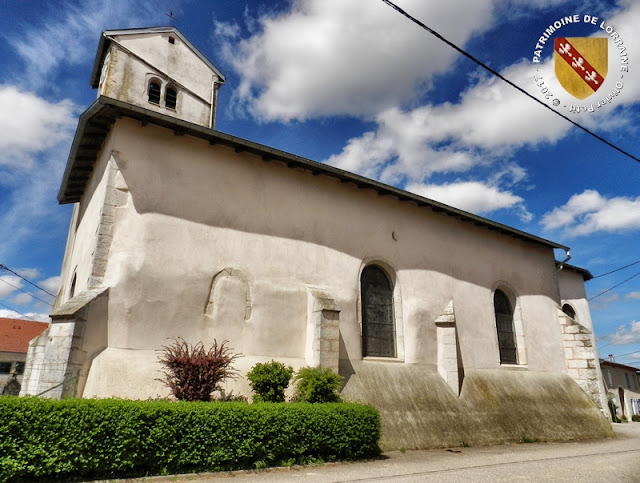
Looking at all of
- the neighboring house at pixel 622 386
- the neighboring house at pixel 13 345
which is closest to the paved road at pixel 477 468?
the neighboring house at pixel 622 386

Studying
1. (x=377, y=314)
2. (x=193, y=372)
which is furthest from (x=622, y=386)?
(x=193, y=372)

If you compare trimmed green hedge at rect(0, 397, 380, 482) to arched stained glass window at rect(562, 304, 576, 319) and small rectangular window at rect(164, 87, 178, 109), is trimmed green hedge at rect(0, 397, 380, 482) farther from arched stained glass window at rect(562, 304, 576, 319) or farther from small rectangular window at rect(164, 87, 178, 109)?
arched stained glass window at rect(562, 304, 576, 319)

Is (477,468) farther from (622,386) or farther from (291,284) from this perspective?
(622,386)

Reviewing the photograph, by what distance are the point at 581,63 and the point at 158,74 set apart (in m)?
13.7

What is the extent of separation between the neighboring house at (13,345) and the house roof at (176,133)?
26770mm

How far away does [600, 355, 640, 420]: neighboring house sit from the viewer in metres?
27.0

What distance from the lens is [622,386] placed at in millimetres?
29453

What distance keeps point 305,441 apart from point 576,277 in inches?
628

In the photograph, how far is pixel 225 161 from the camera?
1034 centimetres

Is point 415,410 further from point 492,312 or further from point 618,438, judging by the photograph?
point 618,438

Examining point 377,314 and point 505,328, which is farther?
point 505,328

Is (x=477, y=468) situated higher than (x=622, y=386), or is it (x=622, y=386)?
(x=622, y=386)

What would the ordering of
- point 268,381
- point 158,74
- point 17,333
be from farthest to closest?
point 17,333
point 158,74
point 268,381

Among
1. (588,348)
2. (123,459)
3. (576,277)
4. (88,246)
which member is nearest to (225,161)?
(88,246)
